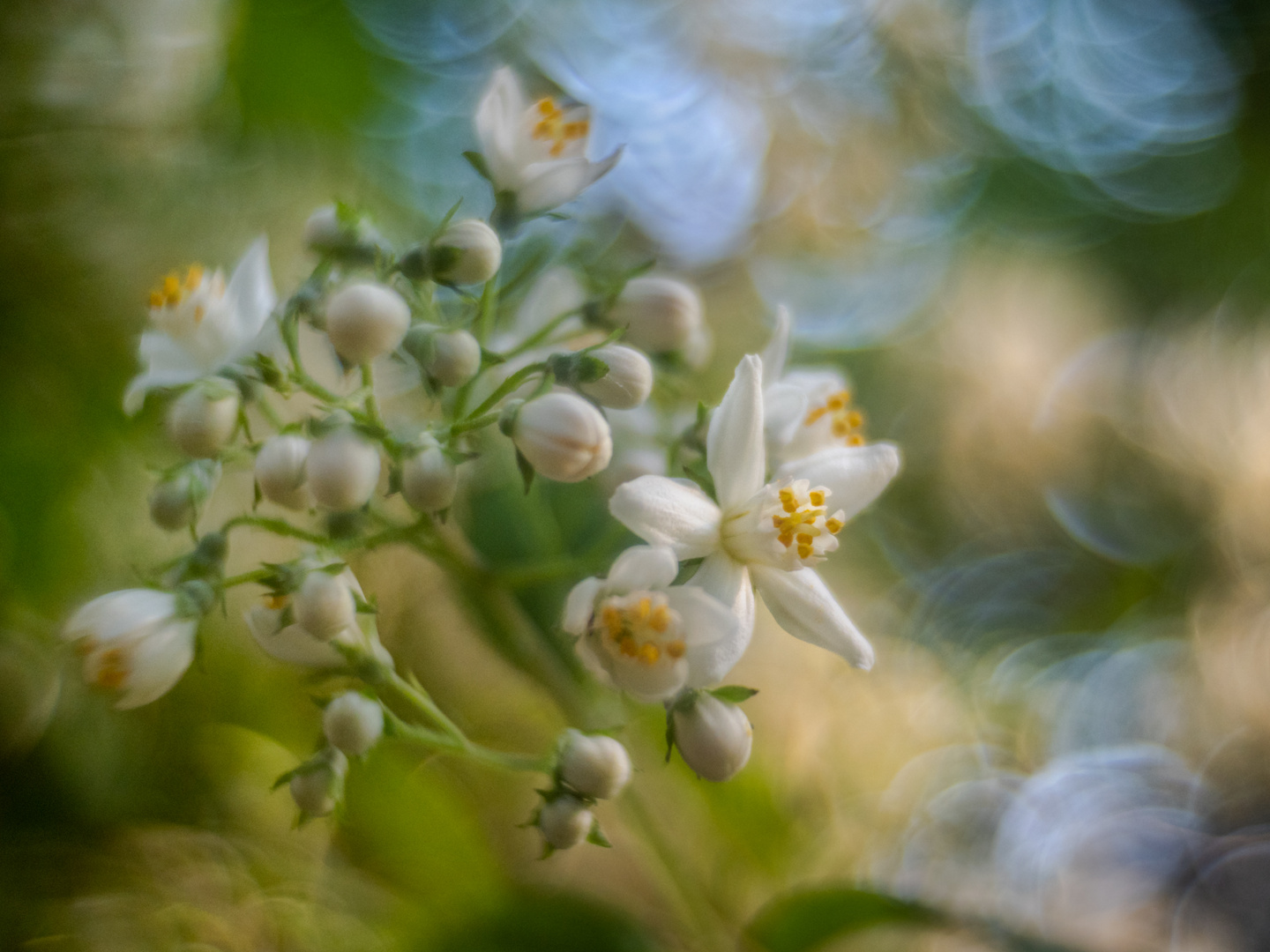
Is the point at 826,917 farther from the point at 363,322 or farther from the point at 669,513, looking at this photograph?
the point at 363,322

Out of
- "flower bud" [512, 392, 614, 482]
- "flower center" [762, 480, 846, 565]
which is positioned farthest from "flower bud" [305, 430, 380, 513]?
"flower center" [762, 480, 846, 565]

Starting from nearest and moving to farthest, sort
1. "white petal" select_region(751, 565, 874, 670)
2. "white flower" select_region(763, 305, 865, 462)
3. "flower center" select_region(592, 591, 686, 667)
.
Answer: "flower center" select_region(592, 591, 686, 667) < "white petal" select_region(751, 565, 874, 670) < "white flower" select_region(763, 305, 865, 462)

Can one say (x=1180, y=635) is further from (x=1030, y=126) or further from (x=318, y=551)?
(x=318, y=551)

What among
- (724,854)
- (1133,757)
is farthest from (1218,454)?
(724,854)

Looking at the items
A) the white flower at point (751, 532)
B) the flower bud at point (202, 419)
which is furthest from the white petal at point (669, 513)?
the flower bud at point (202, 419)

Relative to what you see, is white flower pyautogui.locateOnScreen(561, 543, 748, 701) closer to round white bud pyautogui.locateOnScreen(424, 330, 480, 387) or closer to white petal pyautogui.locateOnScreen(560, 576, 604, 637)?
white petal pyautogui.locateOnScreen(560, 576, 604, 637)

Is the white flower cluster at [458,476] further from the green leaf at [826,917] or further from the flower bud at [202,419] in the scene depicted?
the green leaf at [826,917]
